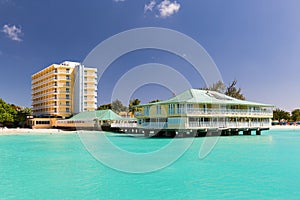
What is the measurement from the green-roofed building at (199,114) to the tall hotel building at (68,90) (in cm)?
3244

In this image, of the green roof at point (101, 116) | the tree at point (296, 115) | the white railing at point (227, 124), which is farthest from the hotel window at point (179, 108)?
the tree at point (296, 115)

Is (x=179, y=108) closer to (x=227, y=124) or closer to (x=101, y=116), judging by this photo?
(x=227, y=124)

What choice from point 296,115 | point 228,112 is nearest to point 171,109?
point 228,112

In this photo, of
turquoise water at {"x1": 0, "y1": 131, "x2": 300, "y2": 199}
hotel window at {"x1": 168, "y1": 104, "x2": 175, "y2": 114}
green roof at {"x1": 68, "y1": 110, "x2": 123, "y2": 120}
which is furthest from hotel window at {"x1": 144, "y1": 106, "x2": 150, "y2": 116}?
turquoise water at {"x1": 0, "y1": 131, "x2": 300, "y2": 199}

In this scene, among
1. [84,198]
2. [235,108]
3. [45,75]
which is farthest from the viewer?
[45,75]

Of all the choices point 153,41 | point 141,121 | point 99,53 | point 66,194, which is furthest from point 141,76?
point 66,194

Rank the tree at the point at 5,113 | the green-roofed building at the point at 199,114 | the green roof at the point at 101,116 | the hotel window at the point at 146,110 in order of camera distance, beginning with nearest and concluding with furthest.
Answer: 1. the green-roofed building at the point at 199,114
2. the hotel window at the point at 146,110
3. the green roof at the point at 101,116
4. the tree at the point at 5,113

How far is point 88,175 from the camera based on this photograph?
44.2 feet

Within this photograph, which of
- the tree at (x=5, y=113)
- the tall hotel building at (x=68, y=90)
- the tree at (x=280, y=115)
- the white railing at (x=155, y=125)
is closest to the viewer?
the white railing at (x=155, y=125)

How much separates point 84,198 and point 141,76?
2311cm

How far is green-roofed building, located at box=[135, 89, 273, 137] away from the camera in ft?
108

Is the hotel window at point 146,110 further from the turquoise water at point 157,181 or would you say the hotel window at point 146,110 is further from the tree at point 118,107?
the tree at point 118,107

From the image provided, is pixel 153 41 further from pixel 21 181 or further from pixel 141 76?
pixel 21 181

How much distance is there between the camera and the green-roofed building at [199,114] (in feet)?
108
